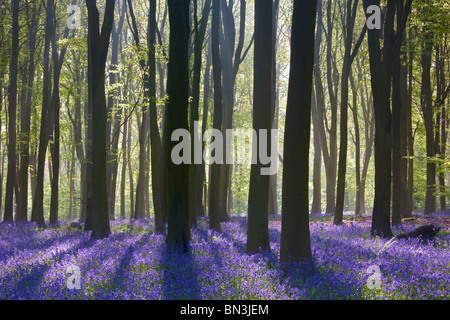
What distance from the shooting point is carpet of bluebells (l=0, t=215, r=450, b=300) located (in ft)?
18.0

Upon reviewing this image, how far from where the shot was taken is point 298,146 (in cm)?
713

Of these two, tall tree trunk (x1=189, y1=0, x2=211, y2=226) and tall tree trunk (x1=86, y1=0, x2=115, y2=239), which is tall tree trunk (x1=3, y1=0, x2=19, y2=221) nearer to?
tall tree trunk (x1=86, y1=0, x2=115, y2=239)

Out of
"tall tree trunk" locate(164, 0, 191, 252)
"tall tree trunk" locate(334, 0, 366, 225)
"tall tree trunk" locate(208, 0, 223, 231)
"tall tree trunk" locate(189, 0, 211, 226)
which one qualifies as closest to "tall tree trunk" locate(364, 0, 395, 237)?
"tall tree trunk" locate(334, 0, 366, 225)

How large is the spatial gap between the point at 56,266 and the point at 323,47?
23852mm

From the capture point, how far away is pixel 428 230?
11039 mm

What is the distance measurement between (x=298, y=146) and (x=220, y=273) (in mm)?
2772

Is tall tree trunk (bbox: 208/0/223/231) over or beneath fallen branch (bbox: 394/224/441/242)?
over

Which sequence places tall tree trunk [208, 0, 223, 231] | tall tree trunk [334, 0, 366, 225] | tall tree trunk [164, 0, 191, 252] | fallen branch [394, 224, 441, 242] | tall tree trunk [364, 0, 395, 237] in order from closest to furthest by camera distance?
tall tree trunk [164, 0, 191, 252] < fallen branch [394, 224, 441, 242] < tall tree trunk [364, 0, 395, 237] < tall tree trunk [208, 0, 223, 231] < tall tree trunk [334, 0, 366, 225]

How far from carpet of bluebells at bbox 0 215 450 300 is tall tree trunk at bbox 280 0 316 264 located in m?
0.51

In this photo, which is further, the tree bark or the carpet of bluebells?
the tree bark

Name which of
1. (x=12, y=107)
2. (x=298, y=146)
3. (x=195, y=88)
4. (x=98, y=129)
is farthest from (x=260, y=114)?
(x=12, y=107)

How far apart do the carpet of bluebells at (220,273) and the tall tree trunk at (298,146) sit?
0.51 meters
